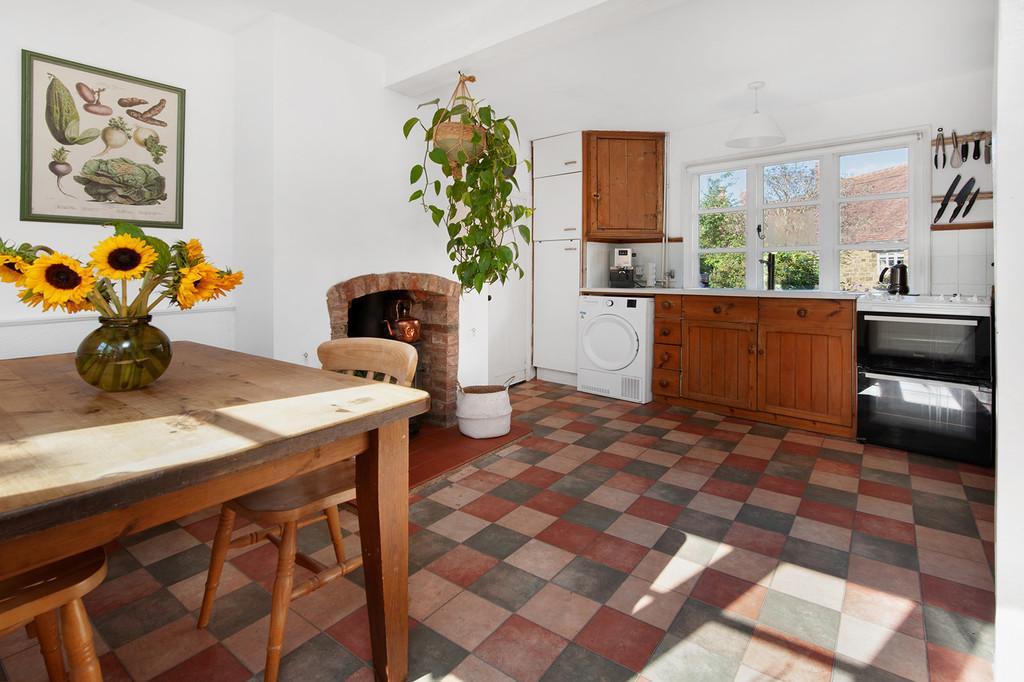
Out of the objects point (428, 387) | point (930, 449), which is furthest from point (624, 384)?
point (930, 449)

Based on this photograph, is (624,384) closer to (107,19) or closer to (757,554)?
(757,554)

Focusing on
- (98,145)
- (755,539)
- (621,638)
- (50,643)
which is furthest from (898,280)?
(98,145)

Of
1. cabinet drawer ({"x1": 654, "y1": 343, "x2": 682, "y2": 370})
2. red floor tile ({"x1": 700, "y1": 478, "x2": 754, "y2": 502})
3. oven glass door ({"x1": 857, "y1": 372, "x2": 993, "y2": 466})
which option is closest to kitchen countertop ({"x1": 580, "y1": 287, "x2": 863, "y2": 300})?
cabinet drawer ({"x1": 654, "y1": 343, "x2": 682, "y2": 370})

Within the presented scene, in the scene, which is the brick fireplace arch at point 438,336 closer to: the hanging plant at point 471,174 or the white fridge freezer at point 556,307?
the hanging plant at point 471,174

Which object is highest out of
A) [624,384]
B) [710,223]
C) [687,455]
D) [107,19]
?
[107,19]

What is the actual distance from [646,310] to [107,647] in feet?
12.2

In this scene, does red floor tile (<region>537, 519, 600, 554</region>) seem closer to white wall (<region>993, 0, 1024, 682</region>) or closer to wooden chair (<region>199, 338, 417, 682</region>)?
wooden chair (<region>199, 338, 417, 682</region>)

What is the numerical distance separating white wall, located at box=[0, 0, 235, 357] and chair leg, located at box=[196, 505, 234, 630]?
147 centimetres

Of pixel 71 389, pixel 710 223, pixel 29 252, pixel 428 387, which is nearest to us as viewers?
pixel 29 252

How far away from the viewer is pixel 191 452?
3.07 feet

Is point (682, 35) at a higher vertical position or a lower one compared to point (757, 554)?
higher

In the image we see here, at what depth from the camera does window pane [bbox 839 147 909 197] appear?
12.5ft

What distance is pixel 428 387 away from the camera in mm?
3832

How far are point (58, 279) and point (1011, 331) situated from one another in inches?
81.4
